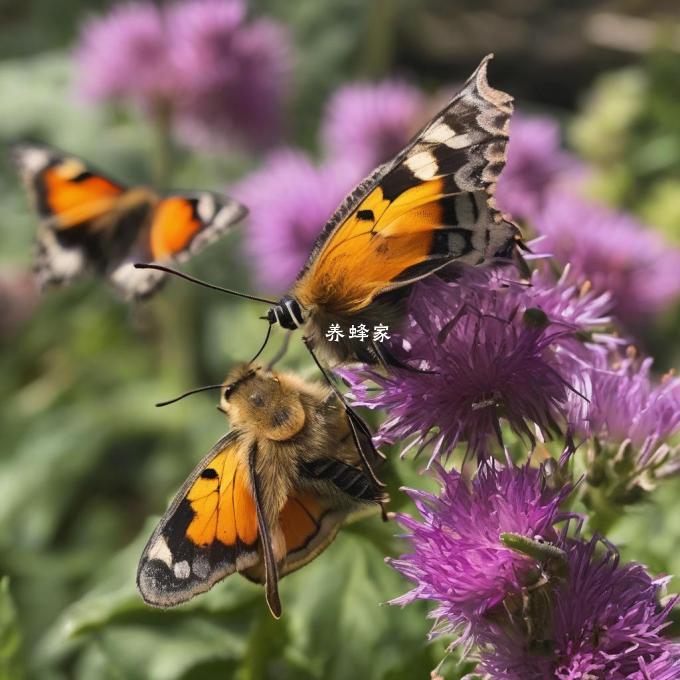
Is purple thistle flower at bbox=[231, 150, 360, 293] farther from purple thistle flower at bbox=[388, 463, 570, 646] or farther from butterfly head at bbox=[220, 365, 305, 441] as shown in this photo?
purple thistle flower at bbox=[388, 463, 570, 646]

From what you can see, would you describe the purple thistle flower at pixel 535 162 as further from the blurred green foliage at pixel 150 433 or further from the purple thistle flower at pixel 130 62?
the purple thistle flower at pixel 130 62

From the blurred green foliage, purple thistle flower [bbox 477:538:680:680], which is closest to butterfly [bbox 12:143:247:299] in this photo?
the blurred green foliage

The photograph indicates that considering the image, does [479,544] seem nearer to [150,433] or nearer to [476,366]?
[476,366]

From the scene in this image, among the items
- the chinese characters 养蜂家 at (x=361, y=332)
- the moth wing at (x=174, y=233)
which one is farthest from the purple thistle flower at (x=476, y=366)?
the moth wing at (x=174, y=233)

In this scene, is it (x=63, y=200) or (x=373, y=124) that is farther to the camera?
(x=373, y=124)

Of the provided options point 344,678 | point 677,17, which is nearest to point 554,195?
point 344,678

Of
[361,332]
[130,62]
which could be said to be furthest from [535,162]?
[361,332]

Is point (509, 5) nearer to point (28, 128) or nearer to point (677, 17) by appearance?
point (677, 17)
